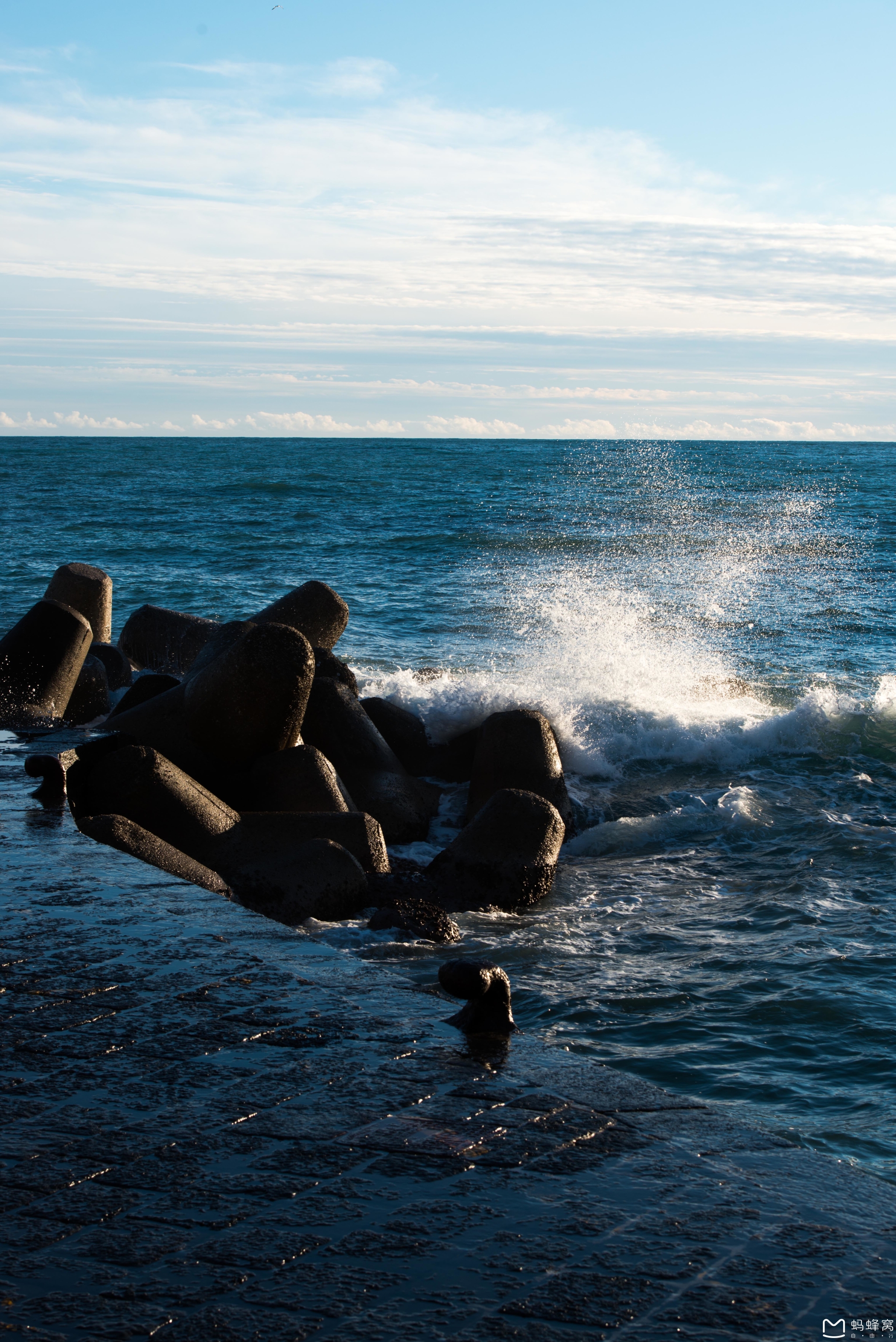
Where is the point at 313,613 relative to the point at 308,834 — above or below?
above

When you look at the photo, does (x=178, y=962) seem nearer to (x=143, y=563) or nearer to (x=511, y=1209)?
(x=511, y=1209)

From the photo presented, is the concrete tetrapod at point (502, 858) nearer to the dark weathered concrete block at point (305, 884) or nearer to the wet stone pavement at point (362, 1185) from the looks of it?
the dark weathered concrete block at point (305, 884)

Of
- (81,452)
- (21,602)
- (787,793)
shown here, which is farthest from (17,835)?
(81,452)

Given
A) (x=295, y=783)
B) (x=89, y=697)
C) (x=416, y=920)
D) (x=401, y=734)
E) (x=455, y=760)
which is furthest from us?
(x=89, y=697)

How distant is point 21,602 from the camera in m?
15.8

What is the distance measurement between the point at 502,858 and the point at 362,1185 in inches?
149

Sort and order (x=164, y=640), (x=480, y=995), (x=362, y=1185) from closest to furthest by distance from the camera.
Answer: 1. (x=362, y=1185)
2. (x=480, y=995)
3. (x=164, y=640)

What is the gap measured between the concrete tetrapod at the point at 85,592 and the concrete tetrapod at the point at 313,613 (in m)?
2.50

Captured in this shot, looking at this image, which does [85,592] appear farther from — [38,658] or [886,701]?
[886,701]

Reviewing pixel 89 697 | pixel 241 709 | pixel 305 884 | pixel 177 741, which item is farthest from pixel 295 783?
pixel 89 697

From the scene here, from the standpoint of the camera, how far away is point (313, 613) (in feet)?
30.2

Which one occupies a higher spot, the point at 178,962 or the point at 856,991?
the point at 178,962

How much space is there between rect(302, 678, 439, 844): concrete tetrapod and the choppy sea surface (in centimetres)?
24

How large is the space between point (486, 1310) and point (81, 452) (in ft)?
254
